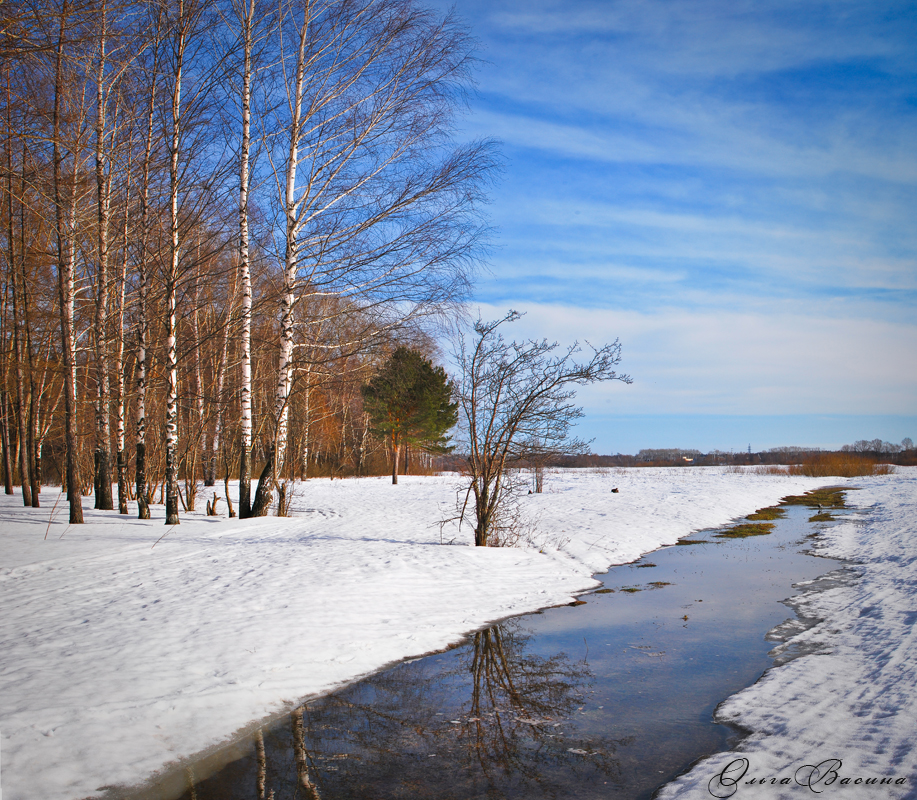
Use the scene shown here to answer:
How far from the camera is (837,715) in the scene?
4.46 metres

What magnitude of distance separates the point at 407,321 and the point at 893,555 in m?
10.2

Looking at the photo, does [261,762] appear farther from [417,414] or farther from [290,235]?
[417,414]

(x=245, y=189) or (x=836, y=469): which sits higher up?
(x=245, y=189)

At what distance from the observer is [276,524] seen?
44.4 feet

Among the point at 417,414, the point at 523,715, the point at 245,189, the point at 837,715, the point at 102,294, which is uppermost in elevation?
the point at 245,189

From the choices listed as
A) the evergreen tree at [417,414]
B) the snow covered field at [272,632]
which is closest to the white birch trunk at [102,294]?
the snow covered field at [272,632]

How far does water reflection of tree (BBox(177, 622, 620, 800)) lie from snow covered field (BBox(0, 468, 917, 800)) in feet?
1.50

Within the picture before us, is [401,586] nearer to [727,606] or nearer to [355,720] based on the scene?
[355,720]

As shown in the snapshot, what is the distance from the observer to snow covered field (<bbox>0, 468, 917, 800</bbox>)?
13.0ft

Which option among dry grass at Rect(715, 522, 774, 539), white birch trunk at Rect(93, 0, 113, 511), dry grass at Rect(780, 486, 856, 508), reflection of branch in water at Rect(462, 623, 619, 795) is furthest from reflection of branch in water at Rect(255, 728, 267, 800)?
dry grass at Rect(780, 486, 856, 508)

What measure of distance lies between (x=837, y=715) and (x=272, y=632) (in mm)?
5047

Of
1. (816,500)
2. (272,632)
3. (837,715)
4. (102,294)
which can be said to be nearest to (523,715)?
(837,715)

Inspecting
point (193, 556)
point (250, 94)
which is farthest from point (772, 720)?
point (250, 94)

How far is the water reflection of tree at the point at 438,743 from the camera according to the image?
3674 millimetres
